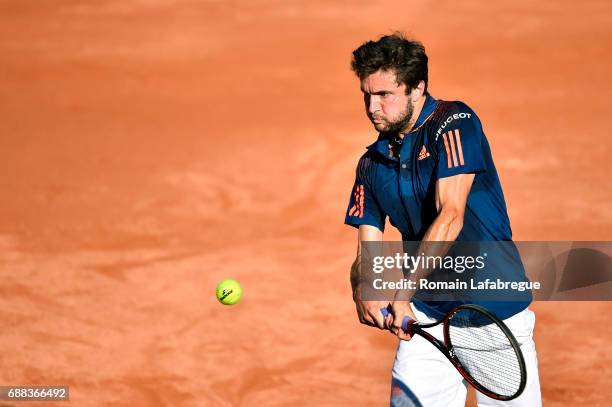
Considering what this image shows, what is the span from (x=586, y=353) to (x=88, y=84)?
349 inches

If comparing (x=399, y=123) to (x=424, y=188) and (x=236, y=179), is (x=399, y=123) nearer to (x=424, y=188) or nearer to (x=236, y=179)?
(x=424, y=188)

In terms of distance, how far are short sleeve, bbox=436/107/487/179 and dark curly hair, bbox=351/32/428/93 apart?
11.3 inches

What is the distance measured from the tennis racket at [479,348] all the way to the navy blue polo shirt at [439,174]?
120 millimetres

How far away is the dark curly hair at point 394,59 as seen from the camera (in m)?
4.63

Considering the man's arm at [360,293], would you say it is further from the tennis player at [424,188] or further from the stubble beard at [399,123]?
the stubble beard at [399,123]

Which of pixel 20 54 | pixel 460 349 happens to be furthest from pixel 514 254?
pixel 20 54

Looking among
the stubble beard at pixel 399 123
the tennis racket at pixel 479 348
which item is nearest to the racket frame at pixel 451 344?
the tennis racket at pixel 479 348

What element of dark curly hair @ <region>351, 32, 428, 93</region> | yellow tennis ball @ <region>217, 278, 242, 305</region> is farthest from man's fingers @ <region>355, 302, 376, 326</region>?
yellow tennis ball @ <region>217, 278, 242, 305</region>

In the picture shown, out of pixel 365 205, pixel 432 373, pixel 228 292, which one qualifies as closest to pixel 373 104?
pixel 365 205

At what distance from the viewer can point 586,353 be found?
304 inches

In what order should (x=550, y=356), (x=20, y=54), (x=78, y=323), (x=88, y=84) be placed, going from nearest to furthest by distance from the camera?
(x=550, y=356) → (x=78, y=323) → (x=88, y=84) → (x=20, y=54)

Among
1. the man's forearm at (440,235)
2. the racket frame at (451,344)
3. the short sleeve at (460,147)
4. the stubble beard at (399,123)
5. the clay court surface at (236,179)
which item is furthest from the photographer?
the clay court surface at (236,179)

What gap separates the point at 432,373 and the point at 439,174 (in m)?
1.03

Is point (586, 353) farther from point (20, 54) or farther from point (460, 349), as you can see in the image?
point (20, 54)
